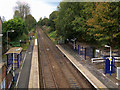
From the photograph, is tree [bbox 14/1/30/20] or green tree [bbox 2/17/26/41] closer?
green tree [bbox 2/17/26/41]

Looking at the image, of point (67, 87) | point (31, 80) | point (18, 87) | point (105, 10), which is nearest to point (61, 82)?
point (67, 87)

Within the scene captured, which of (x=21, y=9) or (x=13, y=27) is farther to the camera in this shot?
(x=21, y=9)

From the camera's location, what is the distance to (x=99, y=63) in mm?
18359

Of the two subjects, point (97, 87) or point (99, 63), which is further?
point (99, 63)

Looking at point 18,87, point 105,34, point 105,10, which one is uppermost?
point 105,10

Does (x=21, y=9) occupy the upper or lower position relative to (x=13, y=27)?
upper

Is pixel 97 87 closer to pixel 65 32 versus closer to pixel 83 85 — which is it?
pixel 83 85

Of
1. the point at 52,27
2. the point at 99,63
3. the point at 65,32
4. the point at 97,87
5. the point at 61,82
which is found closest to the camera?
the point at 97,87

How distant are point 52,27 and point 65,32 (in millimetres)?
33136

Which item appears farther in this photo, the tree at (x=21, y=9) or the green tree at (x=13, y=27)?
the tree at (x=21, y=9)

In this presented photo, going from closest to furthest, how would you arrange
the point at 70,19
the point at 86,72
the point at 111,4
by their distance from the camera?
the point at 111,4 < the point at 86,72 < the point at 70,19

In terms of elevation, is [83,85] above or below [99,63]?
below

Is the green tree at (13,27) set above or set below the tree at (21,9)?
below

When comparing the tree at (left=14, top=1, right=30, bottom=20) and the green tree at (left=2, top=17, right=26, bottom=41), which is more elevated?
the tree at (left=14, top=1, right=30, bottom=20)
